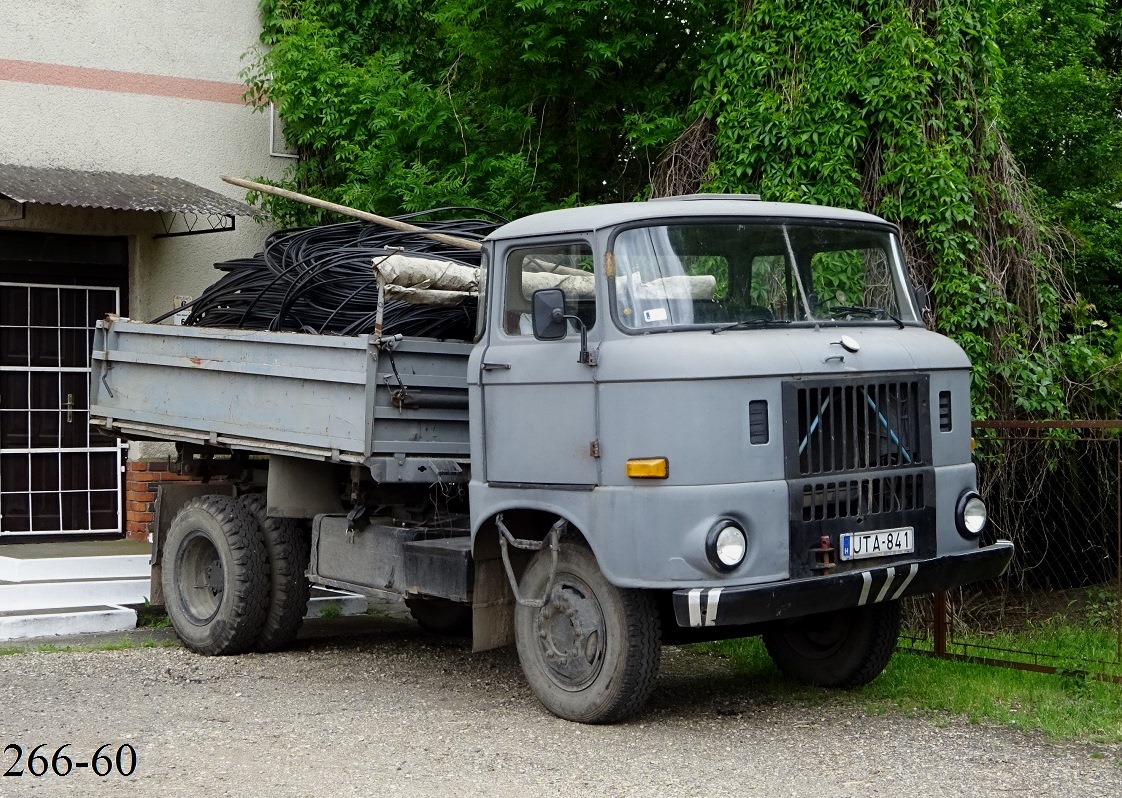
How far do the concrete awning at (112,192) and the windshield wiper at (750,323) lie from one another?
6.38m

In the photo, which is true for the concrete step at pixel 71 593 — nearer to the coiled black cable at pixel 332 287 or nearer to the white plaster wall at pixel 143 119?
the coiled black cable at pixel 332 287

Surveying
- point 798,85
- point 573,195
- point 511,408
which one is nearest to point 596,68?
point 573,195

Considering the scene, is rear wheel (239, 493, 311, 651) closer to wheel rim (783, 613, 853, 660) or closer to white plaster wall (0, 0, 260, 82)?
wheel rim (783, 613, 853, 660)

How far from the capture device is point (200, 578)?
8.84m

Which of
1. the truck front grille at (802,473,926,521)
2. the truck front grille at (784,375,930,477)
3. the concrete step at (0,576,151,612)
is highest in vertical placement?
the truck front grille at (784,375,930,477)

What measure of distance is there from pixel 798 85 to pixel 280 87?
4.89 metres

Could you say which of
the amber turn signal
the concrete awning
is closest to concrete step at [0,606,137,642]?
the concrete awning

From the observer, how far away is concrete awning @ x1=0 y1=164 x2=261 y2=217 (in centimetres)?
1075

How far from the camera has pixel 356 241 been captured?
855cm

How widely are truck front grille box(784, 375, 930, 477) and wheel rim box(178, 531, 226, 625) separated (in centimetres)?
415

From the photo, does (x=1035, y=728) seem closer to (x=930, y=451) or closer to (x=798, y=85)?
(x=930, y=451)

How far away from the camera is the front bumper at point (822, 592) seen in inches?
231

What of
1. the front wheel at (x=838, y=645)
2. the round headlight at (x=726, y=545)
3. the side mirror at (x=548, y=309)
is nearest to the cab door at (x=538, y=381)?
the side mirror at (x=548, y=309)

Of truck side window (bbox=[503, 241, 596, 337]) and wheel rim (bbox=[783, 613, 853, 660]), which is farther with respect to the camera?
wheel rim (bbox=[783, 613, 853, 660])
